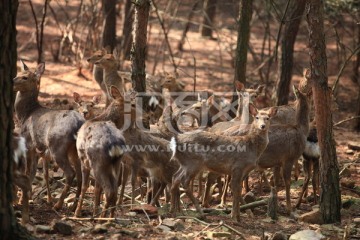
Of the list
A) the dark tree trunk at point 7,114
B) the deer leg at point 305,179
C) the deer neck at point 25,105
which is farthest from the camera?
the deer leg at point 305,179

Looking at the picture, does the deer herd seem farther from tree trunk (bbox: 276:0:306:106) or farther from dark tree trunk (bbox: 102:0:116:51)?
dark tree trunk (bbox: 102:0:116:51)

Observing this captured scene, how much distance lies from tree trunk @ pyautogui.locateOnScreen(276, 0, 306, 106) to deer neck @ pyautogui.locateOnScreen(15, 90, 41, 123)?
6.97m

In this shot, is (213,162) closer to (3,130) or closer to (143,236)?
(143,236)

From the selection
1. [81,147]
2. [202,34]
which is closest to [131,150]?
[81,147]

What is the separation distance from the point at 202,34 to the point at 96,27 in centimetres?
666

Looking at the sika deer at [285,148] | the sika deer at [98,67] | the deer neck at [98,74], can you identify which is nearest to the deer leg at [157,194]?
the sika deer at [285,148]

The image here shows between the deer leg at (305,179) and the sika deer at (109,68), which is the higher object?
the sika deer at (109,68)

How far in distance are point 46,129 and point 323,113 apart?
390 cm

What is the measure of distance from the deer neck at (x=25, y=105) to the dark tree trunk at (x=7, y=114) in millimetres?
3623

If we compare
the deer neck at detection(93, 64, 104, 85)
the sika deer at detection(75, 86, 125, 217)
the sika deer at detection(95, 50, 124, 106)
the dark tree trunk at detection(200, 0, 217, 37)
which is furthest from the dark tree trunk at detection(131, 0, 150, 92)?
the dark tree trunk at detection(200, 0, 217, 37)

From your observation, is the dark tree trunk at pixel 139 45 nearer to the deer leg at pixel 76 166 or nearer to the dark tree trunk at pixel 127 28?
the deer leg at pixel 76 166

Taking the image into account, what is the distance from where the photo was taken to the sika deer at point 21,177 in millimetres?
8445

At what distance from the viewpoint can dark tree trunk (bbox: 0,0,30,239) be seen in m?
7.02

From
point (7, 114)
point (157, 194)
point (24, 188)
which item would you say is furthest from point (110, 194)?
point (7, 114)
